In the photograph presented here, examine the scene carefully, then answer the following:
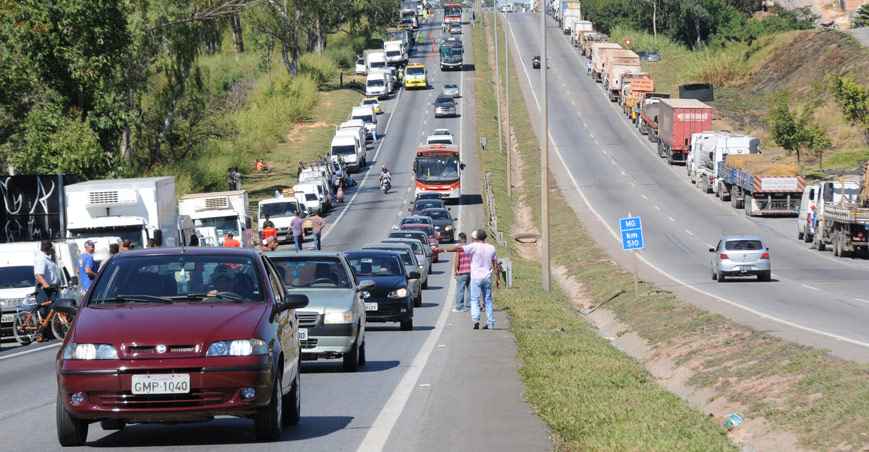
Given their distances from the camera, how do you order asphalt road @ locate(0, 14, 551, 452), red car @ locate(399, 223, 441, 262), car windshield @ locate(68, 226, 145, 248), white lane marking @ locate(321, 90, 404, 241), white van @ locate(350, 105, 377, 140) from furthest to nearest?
1. white van @ locate(350, 105, 377, 140)
2. white lane marking @ locate(321, 90, 404, 241)
3. red car @ locate(399, 223, 441, 262)
4. car windshield @ locate(68, 226, 145, 248)
5. asphalt road @ locate(0, 14, 551, 452)

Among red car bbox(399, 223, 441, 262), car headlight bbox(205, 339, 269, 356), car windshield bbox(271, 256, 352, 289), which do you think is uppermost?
car headlight bbox(205, 339, 269, 356)

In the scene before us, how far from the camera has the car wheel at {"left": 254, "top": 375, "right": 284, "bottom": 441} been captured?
34.4ft

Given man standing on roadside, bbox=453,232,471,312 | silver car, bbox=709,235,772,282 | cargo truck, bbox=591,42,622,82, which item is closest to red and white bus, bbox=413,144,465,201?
silver car, bbox=709,235,772,282

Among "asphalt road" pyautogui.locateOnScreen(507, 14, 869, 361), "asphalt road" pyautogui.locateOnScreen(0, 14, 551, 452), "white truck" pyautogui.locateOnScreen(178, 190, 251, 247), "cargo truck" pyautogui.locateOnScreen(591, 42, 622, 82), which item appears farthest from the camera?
"cargo truck" pyautogui.locateOnScreen(591, 42, 622, 82)

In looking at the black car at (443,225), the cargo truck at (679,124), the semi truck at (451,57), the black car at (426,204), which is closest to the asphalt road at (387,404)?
the black car at (443,225)

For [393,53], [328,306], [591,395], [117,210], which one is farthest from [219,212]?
[393,53]

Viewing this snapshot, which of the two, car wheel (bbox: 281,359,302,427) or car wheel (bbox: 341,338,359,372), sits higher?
car wheel (bbox: 281,359,302,427)

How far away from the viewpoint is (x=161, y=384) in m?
9.96

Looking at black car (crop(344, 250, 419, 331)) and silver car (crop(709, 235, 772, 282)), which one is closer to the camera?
black car (crop(344, 250, 419, 331))

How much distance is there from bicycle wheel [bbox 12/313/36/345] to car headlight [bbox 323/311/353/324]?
1060 cm

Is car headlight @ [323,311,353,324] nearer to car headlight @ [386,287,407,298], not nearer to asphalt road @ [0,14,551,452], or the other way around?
asphalt road @ [0,14,551,452]

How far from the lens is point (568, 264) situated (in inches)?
2046

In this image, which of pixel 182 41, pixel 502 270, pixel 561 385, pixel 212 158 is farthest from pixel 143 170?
pixel 561 385

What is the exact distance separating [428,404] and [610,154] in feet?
259
